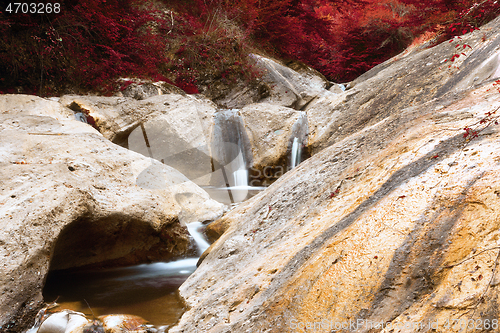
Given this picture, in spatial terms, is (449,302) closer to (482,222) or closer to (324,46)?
(482,222)

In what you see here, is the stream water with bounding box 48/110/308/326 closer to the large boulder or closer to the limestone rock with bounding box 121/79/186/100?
the large boulder

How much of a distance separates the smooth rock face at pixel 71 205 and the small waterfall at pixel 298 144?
3.00 meters

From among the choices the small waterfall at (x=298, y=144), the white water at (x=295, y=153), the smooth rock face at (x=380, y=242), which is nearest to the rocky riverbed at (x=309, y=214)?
the smooth rock face at (x=380, y=242)

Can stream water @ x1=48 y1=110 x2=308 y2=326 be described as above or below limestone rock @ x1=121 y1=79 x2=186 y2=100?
below

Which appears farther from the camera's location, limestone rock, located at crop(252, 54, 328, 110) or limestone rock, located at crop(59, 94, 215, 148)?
limestone rock, located at crop(252, 54, 328, 110)

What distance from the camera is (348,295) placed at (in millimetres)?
1755

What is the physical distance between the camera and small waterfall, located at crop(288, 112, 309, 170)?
7.64 meters

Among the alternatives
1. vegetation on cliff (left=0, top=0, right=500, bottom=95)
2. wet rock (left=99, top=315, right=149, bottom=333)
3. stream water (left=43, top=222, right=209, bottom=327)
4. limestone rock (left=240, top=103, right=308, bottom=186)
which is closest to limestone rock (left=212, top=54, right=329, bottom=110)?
vegetation on cliff (left=0, top=0, right=500, bottom=95)

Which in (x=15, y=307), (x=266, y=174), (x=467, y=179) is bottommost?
(x=266, y=174)

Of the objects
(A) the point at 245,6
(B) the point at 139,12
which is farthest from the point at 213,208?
(A) the point at 245,6

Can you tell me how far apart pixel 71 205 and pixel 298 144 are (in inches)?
214

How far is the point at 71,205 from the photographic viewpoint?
3.47 m

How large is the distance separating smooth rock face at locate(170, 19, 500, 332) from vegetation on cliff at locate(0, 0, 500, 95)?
2463 mm

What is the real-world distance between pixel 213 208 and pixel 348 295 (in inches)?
145
